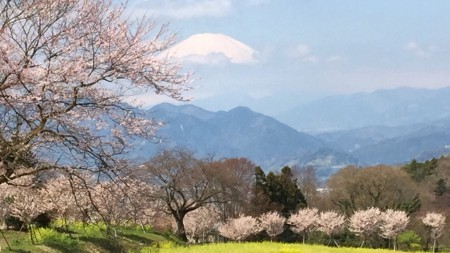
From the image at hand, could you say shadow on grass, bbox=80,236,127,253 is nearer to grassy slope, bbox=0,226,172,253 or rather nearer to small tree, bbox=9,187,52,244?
grassy slope, bbox=0,226,172,253

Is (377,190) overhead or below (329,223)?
overhead

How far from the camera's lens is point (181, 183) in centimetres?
5784

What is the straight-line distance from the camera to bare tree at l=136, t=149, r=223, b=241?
55.8 m

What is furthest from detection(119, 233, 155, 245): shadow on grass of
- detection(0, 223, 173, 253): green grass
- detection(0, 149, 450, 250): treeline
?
detection(0, 149, 450, 250): treeline

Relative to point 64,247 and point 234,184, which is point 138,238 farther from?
point 234,184

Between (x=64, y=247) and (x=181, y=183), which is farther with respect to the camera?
(x=181, y=183)

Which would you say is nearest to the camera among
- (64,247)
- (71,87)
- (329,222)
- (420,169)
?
(71,87)

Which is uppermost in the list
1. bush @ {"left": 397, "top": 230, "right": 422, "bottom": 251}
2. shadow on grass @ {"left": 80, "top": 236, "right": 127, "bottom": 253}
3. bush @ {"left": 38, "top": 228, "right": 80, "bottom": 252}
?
bush @ {"left": 38, "top": 228, "right": 80, "bottom": 252}

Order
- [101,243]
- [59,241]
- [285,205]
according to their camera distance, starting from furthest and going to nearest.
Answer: [285,205]
[101,243]
[59,241]

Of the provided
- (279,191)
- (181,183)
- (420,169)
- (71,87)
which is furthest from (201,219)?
(71,87)

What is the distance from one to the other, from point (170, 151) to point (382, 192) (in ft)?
106

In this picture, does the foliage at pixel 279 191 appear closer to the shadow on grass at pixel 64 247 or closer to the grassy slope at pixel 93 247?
the grassy slope at pixel 93 247

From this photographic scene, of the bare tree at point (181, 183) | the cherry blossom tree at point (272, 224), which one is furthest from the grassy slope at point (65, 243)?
the cherry blossom tree at point (272, 224)

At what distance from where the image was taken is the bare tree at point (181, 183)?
183ft
